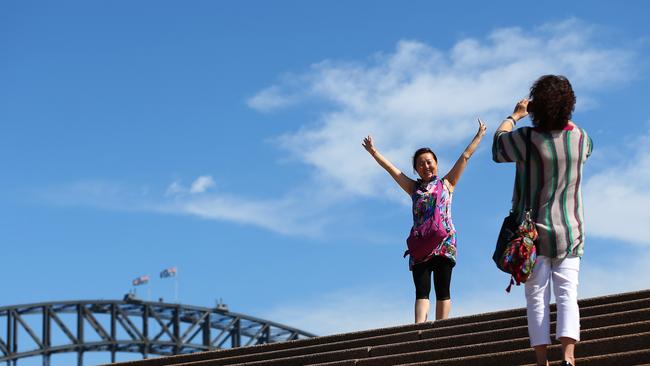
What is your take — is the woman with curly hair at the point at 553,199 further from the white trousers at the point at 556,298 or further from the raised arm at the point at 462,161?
the raised arm at the point at 462,161

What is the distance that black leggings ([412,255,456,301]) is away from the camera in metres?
10.7

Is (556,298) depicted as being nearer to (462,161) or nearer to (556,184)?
(556,184)

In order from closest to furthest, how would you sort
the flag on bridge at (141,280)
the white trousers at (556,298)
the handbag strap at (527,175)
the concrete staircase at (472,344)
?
the white trousers at (556,298) < the handbag strap at (527,175) < the concrete staircase at (472,344) < the flag on bridge at (141,280)

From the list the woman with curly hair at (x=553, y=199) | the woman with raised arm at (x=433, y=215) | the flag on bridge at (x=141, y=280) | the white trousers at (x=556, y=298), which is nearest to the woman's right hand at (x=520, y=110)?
the woman with curly hair at (x=553, y=199)

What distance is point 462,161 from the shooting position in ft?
35.7

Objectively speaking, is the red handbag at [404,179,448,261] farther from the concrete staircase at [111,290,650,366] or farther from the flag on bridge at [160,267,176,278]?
the flag on bridge at [160,267,176,278]

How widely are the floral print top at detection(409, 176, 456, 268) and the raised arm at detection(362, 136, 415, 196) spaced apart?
0.32 ft

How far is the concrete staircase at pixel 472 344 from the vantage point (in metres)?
8.66

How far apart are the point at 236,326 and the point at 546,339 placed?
60183mm

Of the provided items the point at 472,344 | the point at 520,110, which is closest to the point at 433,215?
the point at 472,344

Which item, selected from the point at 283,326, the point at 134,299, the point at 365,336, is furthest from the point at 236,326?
the point at 365,336

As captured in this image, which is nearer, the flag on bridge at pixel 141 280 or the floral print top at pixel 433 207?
the floral print top at pixel 433 207

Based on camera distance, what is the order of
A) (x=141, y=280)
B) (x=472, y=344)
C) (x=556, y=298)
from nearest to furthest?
(x=556, y=298), (x=472, y=344), (x=141, y=280)

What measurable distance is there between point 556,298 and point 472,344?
2.51 m
